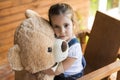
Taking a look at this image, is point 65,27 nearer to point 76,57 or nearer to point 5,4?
point 76,57

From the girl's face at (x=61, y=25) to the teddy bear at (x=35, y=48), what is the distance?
0.03 metres

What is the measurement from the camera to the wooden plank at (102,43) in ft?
4.74

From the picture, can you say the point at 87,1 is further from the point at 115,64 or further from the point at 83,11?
the point at 115,64

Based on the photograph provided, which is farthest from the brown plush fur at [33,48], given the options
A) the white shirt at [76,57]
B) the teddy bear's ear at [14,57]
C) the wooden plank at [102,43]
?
the wooden plank at [102,43]

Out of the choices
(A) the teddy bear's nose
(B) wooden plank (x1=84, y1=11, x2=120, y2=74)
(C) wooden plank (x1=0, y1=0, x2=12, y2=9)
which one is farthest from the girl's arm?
(C) wooden plank (x1=0, y1=0, x2=12, y2=9)

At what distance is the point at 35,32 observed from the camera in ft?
3.35

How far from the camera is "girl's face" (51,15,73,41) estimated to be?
1.10 metres

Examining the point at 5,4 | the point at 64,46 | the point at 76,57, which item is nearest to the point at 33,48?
the point at 64,46

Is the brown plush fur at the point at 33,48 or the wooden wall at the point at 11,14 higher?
the brown plush fur at the point at 33,48

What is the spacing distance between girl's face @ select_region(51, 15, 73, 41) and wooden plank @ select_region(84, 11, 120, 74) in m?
0.41

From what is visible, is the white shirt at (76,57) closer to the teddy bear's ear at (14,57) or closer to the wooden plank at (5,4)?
the teddy bear's ear at (14,57)

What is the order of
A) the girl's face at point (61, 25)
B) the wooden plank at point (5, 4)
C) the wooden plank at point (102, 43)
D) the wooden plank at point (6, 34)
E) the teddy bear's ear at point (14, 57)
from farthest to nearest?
the wooden plank at point (6, 34), the wooden plank at point (5, 4), the wooden plank at point (102, 43), the girl's face at point (61, 25), the teddy bear's ear at point (14, 57)

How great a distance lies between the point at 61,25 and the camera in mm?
1107

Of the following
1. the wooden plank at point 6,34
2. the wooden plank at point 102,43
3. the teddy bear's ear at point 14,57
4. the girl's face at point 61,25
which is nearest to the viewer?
the teddy bear's ear at point 14,57
